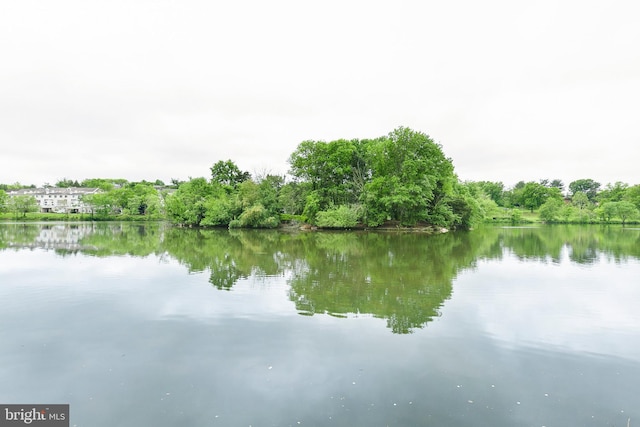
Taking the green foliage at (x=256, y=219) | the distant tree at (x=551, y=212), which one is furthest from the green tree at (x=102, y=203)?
the distant tree at (x=551, y=212)

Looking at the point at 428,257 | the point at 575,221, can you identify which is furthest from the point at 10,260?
the point at 575,221

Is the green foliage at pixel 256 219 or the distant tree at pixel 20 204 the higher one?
the distant tree at pixel 20 204

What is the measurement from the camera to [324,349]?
21.8 feet

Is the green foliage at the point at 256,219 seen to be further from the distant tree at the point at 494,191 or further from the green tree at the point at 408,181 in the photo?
the distant tree at the point at 494,191

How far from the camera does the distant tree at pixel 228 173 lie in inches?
2825

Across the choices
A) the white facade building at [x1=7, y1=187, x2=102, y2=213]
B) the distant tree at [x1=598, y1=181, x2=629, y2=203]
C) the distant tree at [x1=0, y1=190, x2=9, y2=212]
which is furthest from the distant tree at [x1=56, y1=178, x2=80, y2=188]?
the distant tree at [x1=598, y1=181, x2=629, y2=203]

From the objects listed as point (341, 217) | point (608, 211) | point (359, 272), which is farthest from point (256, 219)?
point (608, 211)

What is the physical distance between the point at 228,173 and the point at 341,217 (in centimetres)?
3738

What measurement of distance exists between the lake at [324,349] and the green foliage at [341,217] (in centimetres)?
2881

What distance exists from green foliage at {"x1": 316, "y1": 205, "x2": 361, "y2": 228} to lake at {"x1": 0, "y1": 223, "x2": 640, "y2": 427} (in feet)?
94.5

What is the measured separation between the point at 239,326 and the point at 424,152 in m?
39.3

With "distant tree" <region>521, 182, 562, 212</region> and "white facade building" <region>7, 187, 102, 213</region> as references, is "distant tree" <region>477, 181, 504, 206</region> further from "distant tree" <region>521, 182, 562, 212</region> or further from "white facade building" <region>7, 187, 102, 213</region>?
"white facade building" <region>7, 187, 102, 213</region>

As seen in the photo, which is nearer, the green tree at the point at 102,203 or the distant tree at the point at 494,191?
the green tree at the point at 102,203

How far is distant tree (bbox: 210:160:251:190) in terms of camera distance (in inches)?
2825
